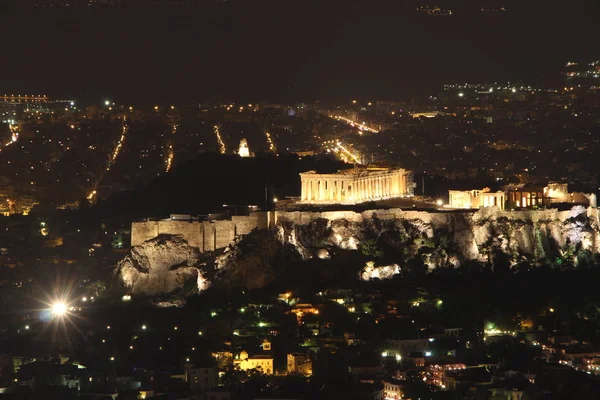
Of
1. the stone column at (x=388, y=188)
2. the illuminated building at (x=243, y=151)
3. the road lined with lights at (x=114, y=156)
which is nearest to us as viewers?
the stone column at (x=388, y=188)

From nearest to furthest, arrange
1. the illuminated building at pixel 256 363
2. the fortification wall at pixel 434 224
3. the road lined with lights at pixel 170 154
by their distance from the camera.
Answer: the illuminated building at pixel 256 363, the fortification wall at pixel 434 224, the road lined with lights at pixel 170 154

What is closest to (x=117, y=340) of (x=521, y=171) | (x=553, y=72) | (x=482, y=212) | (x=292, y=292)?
(x=292, y=292)

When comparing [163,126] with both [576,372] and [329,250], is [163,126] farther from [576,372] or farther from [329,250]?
[576,372]

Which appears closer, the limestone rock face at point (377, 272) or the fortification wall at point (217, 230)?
the limestone rock face at point (377, 272)

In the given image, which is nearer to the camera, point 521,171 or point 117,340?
point 117,340

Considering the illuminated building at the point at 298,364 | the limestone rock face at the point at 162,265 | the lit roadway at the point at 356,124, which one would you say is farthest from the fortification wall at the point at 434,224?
the lit roadway at the point at 356,124

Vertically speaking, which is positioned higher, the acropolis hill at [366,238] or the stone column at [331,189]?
the stone column at [331,189]

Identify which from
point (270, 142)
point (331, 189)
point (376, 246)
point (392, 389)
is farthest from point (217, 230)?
point (270, 142)

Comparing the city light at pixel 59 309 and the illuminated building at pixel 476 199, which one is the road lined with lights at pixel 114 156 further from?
the illuminated building at pixel 476 199
